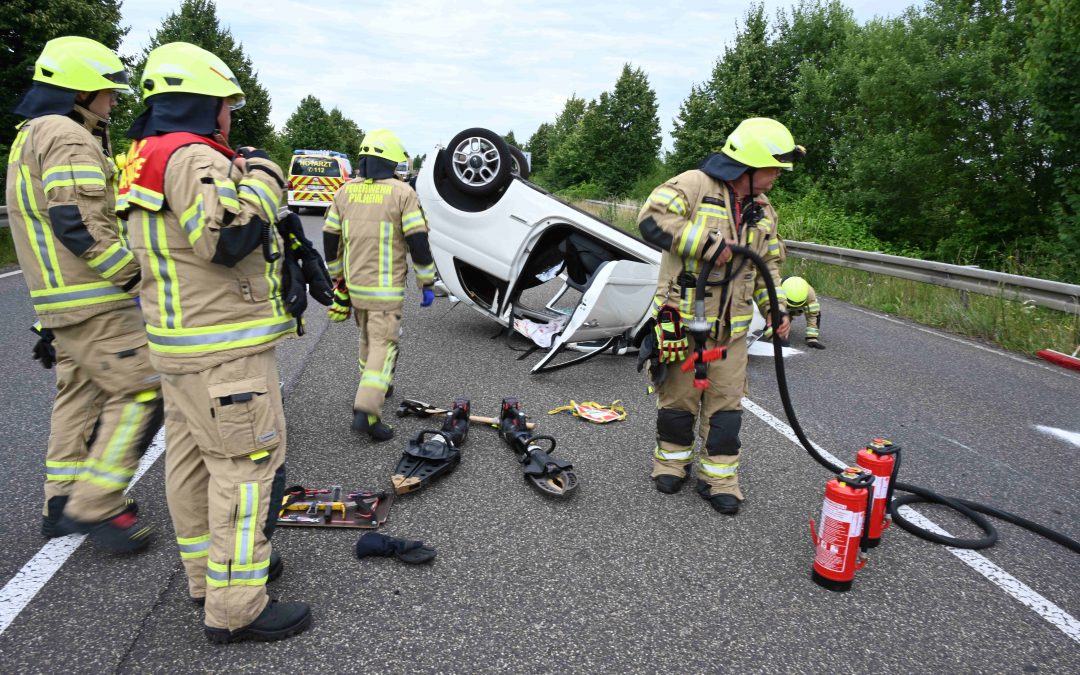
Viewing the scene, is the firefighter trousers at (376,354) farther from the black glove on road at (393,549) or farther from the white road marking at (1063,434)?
the white road marking at (1063,434)

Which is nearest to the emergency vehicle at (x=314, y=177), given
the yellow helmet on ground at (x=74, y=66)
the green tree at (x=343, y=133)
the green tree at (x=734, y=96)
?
the green tree at (x=734, y=96)

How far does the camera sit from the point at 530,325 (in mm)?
6688

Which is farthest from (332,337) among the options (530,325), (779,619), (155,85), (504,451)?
(779,619)

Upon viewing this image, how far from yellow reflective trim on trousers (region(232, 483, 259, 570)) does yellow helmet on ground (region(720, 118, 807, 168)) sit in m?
2.72

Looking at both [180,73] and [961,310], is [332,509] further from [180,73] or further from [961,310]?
[961,310]

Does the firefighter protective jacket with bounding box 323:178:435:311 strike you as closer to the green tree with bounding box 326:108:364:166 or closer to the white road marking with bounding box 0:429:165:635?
Answer: the white road marking with bounding box 0:429:165:635

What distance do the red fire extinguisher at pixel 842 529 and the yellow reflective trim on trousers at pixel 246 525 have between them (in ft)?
7.51

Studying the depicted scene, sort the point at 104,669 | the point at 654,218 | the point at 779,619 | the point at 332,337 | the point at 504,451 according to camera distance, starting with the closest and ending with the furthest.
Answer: the point at 104,669 → the point at 779,619 → the point at 654,218 → the point at 504,451 → the point at 332,337

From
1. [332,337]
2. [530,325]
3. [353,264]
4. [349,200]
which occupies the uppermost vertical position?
[349,200]

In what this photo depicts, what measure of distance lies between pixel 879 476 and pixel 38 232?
4.02m

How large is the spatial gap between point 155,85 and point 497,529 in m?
2.34

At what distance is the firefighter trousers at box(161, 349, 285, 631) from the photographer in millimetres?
2350

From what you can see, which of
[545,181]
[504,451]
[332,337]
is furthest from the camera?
[545,181]

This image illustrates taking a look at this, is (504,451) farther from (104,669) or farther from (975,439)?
(975,439)
